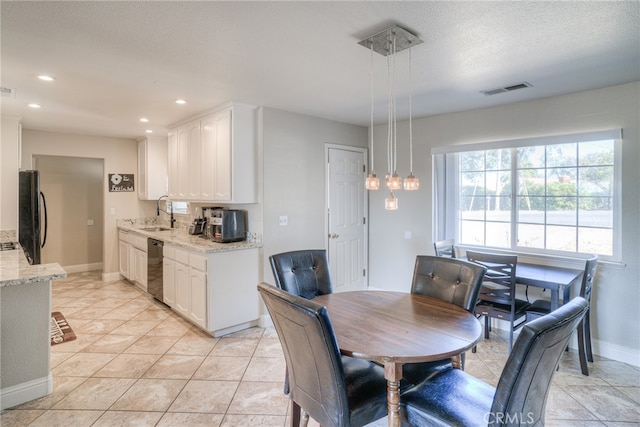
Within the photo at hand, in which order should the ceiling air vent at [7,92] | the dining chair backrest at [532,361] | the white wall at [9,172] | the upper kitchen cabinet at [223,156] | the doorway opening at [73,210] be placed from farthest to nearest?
the doorway opening at [73,210], the white wall at [9,172], the upper kitchen cabinet at [223,156], the ceiling air vent at [7,92], the dining chair backrest at [532,361]

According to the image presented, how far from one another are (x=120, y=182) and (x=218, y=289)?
3.57m

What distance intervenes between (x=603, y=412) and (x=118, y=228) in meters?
6.40

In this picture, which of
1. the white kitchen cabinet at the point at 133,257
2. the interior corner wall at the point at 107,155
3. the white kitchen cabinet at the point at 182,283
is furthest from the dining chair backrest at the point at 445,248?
the interior corner wall at the point at 107,155

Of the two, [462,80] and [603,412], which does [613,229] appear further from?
[462,80]

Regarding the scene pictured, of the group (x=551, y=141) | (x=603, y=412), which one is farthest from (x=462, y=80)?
(x=603, y=412)

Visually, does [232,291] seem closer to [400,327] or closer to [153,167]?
[400,327]

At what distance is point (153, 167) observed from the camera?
5645 millimetres

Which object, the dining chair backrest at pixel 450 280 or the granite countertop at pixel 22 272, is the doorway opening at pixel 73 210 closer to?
the granite countertop at pixel 22 272

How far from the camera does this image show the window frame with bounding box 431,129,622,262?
3057 millimetres

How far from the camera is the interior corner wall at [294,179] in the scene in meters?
3.79

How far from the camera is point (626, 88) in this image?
2959mm

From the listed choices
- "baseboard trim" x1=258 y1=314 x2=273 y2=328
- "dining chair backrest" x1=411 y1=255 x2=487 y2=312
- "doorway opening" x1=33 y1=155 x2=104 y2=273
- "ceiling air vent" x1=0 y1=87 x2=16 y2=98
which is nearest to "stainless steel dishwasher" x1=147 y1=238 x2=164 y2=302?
"baseboard trim" x1=258 y1=314 x2=273 y2=328

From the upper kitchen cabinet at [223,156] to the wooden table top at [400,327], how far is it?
6.17 ft

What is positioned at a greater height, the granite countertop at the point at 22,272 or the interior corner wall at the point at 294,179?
the interior corner wall at the point at 294,179
